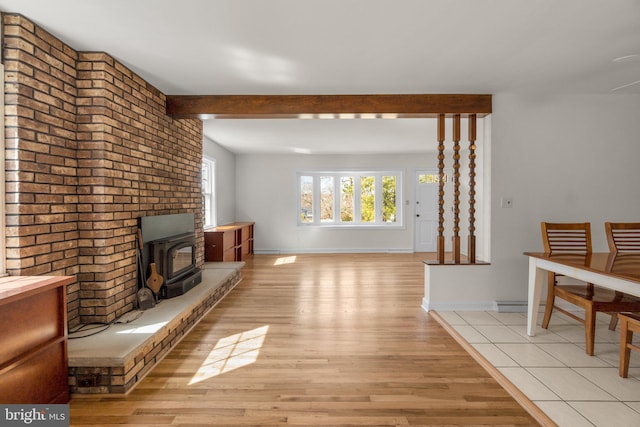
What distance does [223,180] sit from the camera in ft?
22.7

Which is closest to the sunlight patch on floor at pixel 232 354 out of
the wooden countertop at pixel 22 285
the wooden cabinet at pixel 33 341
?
the wooden cabinet at pixel 33 341

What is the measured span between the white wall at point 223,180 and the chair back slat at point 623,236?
549 centimetres

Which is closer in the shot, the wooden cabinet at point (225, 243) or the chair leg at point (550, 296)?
the chair leg at point (550, 296)

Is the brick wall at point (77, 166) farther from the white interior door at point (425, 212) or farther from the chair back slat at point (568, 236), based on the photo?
the white interior door at point (425, 212)

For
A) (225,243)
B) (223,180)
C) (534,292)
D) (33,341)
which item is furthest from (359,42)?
(223,180)

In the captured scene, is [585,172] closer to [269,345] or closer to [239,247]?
[269,345]

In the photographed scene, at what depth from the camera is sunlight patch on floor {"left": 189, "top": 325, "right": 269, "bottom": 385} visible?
240 cm

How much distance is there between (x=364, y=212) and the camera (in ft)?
26.7

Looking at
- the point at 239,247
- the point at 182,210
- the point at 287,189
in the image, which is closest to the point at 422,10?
the point at 182,210

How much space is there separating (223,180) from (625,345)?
6360 mm

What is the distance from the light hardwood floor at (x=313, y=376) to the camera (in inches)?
75.2

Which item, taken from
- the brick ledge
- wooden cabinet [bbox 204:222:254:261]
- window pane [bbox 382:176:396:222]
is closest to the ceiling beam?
the brick ledge

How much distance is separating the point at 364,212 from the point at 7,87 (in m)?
6.78

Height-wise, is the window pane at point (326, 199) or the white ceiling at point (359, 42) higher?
the white ceiling at point (359, 42)
